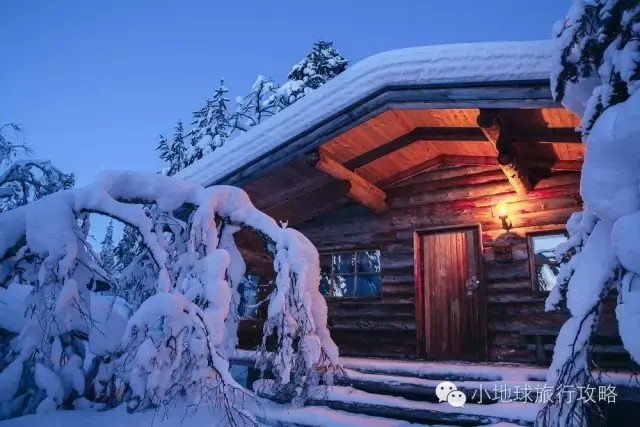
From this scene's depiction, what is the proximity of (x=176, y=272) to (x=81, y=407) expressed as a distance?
190 cm

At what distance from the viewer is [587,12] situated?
2.97m

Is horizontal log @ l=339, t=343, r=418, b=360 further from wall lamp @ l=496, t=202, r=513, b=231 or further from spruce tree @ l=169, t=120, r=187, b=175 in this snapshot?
spruce tree @ l=169, t=120, r=187, b=175

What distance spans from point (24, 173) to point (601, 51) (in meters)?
12.5

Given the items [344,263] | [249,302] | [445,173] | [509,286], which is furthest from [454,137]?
[249,302]

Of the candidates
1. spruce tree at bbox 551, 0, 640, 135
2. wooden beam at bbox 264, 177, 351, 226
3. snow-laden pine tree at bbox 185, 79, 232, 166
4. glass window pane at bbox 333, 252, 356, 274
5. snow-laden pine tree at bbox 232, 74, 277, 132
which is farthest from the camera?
snow-laden pine tree at bbox 232, 74, 277, 132

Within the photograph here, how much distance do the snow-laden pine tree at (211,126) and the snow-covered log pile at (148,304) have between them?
19600mm

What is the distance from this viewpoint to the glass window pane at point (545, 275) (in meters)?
6.93

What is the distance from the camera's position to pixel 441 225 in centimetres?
796

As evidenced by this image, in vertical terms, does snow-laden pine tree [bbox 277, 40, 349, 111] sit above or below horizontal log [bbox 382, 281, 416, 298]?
above

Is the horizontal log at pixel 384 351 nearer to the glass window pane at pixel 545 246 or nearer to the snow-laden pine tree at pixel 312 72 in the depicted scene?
the glass window pane at pixel 545 246

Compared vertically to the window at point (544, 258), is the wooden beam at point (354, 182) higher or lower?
higher

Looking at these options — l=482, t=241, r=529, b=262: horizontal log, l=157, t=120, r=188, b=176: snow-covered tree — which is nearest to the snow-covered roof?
l=482, t=241, r=529, b=262: horizontal log

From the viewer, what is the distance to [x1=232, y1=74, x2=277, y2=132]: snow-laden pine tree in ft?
83.1

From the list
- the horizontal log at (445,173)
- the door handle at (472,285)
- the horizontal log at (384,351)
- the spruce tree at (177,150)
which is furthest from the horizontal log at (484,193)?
the spruce tree at (177,150)
